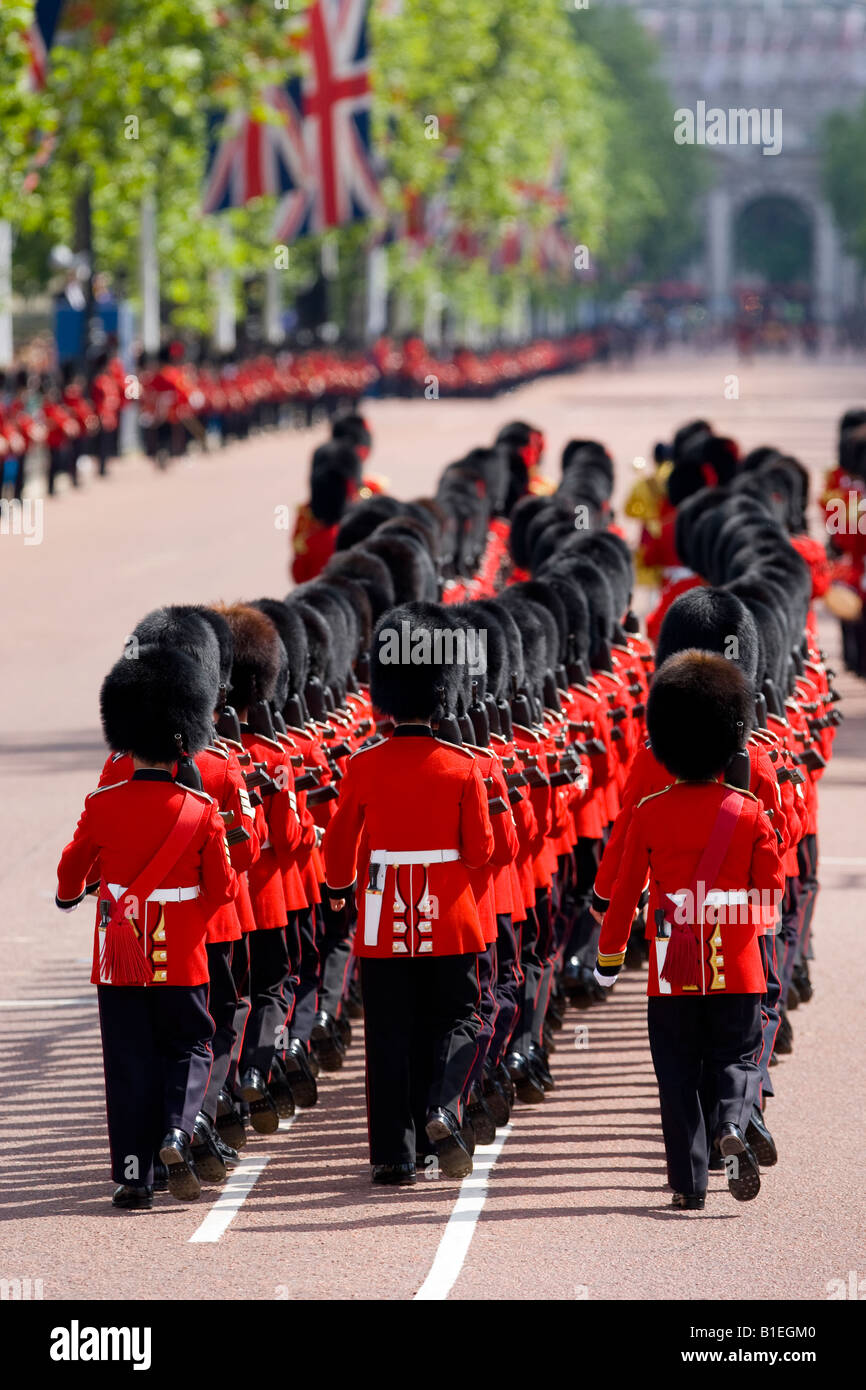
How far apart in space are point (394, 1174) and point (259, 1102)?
597 mm

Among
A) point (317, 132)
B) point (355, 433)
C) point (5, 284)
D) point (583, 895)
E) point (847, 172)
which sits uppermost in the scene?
point (847, 172)

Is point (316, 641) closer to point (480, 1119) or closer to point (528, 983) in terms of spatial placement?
point (528, 983)

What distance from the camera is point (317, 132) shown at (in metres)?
37.5

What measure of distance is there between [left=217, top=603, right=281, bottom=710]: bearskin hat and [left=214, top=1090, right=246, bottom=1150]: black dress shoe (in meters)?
1.22

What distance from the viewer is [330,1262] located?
688 cm

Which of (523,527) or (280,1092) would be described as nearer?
(280,1092)

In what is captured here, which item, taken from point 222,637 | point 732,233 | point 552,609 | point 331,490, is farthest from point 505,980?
point 732,233

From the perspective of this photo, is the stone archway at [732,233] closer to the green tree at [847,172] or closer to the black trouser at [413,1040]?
the green tree at [847,172]

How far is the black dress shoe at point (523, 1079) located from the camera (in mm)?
8547

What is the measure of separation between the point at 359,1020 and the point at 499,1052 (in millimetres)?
1555

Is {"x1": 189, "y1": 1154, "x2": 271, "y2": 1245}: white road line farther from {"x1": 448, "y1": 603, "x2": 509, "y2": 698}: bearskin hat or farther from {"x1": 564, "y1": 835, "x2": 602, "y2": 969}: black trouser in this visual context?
{"x1": 564, "y1": 835, "x2": 602, "y2": 969}: black trouser

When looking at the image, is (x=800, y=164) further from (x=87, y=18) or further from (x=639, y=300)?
(x=87, y=18)

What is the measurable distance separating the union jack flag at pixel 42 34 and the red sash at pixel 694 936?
2335 centimetres

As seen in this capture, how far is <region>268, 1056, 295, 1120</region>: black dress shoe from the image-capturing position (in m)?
8.16
